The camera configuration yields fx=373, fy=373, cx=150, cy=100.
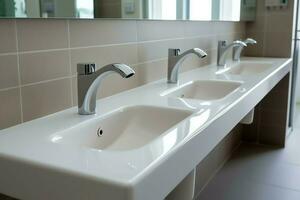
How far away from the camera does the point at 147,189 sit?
740mm

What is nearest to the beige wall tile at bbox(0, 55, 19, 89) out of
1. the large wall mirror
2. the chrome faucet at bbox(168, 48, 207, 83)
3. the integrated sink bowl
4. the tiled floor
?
the large wall mirror

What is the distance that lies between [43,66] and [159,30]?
810 mm

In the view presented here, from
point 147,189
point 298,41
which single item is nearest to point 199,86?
point 147,189

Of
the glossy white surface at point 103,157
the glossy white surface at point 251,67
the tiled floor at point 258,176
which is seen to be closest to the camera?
the glossy white surface at point 103,157

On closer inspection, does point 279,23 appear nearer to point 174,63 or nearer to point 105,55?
point 174,63

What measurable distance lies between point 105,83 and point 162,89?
286mm

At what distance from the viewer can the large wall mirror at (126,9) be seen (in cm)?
107

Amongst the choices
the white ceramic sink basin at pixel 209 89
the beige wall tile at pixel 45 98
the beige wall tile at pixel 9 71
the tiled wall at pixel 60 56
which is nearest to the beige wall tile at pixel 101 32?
the tiled wall at pixel 60 56

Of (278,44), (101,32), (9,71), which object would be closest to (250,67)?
(278,44)

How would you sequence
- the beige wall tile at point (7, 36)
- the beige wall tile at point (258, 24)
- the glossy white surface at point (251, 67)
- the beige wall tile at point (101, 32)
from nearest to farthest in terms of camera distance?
the beige wall tile at point (7, 36) → the beige wall tile at point (101, 32) → the glossy white surface at point (251, 67) → the beige wall tile at point (258, 24)

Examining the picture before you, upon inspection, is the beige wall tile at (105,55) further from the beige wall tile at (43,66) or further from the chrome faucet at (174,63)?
the chrome faucet at (174,63)

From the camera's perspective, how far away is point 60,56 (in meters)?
1.25

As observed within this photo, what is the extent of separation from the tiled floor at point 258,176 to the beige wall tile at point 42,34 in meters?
1.46

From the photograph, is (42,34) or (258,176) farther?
(258,176)
